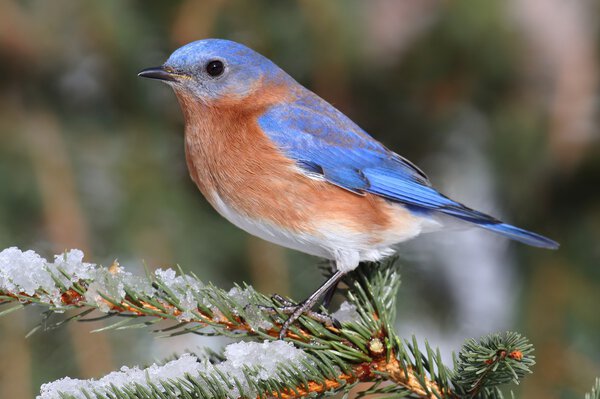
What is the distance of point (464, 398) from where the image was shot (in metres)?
2.34

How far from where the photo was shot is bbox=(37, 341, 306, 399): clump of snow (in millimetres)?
2203

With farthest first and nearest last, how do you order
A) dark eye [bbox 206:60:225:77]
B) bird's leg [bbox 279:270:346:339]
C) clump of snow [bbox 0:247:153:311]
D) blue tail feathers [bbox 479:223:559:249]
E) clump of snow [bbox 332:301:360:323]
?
dark eye [bbox 206:60:225:77]
blue tail feathers [bbox 479:223:559:249]
clump of snow [bbox 332:301:360:323]
bird's leg [bbox 279:270:346:339]
clump of snow [bbox 0:247:153:311]

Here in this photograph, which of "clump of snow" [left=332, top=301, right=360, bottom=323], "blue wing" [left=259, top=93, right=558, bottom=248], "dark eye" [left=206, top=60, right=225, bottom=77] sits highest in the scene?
"dark eye" [left=206, top=60, right=225, bottom=77]

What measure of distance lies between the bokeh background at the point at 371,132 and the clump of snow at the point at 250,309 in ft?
3.39

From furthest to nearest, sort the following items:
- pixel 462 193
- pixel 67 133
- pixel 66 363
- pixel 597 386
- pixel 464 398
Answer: pixel 462 193 < pixel 67 133 < pixel 66 363 < pixel 464 398 < pixel 597 386

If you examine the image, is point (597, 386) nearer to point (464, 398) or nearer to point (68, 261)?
point (464, 398)

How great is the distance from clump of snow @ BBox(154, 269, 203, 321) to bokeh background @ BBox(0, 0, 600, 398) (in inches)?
40.1

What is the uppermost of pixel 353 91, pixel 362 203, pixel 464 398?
pixel 353 91

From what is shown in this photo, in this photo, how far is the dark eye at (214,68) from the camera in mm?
3476

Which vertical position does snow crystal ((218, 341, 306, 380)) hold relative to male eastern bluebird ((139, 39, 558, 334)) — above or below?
below

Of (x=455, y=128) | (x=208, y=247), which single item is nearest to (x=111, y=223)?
(x=208, y=247)

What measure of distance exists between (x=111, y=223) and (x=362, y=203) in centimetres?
119

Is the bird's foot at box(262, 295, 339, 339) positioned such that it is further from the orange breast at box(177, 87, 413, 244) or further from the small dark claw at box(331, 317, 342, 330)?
the orange breast at box(177, 87, 413, 244)

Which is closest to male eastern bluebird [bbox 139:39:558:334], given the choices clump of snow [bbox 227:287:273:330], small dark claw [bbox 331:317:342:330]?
small dark claw [bbox 331:317:342:330]
